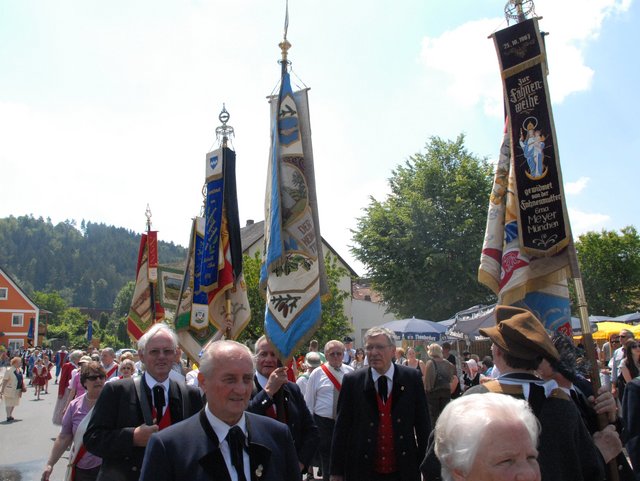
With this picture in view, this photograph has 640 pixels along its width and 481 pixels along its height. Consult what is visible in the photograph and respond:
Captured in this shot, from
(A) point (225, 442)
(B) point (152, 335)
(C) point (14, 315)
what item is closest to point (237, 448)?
(A) point (225, 442)

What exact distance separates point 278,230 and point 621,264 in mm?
49315

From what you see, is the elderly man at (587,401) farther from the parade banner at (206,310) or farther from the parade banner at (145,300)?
the parade banner at (145,300)

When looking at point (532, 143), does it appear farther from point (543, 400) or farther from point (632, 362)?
point (632, 362)

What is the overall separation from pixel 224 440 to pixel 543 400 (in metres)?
1.64

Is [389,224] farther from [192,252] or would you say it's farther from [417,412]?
[417,412]

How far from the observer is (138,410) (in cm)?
411

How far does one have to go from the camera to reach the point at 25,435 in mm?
15328

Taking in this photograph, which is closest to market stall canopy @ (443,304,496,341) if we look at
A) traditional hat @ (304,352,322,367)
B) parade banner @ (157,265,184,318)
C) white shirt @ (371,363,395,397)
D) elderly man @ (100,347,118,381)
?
traditional hat @ (304,352,322,367)

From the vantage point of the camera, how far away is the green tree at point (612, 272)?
158 feet

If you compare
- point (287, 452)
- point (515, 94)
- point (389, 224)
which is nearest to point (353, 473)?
point (287, 452)

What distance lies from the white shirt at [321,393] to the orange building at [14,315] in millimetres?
74411

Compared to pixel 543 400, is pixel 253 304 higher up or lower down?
higher up

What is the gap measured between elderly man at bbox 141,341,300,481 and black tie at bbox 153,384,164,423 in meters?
1.44

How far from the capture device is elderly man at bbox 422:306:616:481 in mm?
3064
